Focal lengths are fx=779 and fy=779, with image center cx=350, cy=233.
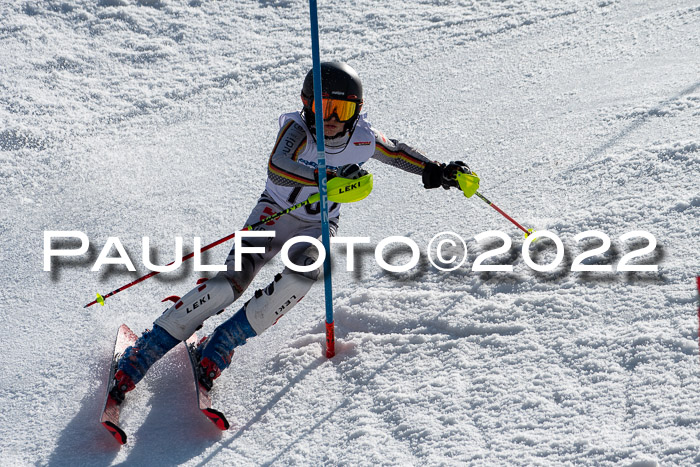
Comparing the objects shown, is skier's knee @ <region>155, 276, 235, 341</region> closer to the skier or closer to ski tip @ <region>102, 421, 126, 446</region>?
the skier

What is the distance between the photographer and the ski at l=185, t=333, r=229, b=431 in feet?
12.5

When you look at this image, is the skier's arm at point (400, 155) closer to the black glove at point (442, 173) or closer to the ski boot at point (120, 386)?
the black glove at point (442, 173)

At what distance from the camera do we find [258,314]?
4.04m

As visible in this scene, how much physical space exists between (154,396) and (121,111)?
3938 millimetres

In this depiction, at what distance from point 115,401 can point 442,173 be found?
84.4 inches

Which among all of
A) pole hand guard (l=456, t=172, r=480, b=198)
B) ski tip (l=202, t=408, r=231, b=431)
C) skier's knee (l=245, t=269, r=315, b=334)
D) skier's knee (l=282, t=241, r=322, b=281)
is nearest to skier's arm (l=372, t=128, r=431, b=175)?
pole hand guard (l=456, t=172, r=480, b=198)

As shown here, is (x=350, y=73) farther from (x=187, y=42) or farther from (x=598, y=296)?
(x=187, y=42)

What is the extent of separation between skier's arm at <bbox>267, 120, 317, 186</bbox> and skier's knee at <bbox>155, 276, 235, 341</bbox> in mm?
623

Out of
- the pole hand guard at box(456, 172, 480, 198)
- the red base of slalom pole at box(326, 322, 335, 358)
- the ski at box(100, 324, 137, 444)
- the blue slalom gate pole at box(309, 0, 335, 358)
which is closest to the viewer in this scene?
the blue slalom gate pole at box(309, 0, 335, 358)

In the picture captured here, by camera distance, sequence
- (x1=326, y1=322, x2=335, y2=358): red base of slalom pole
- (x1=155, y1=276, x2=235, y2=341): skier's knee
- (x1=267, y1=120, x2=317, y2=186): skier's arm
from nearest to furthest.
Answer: (x1=267, y1=120, x2=317, y2=186): skier's arm < (x1=155, y1=276, x2=235, y2=341): skier's knee < (x1=326, y1=322, x2=335, y2=358): red base of slalom pole

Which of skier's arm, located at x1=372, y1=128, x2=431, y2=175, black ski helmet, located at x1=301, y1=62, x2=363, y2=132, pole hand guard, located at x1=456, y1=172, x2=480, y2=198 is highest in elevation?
black ski helmet, located at x1=301, y1=62, x2=363, y2=132

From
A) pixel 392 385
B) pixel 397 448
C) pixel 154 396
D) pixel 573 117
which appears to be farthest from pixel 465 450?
pixel 573 117

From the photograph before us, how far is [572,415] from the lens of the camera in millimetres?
3451

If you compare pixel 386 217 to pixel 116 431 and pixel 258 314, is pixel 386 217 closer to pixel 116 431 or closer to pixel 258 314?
pixel 258 314
